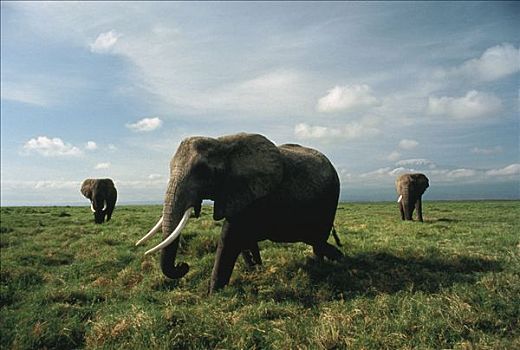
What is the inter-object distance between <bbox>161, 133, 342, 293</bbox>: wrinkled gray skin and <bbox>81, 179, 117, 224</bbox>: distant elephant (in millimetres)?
18204

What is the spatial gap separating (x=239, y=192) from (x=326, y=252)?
289 cm

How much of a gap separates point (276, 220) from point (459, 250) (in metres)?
5.42

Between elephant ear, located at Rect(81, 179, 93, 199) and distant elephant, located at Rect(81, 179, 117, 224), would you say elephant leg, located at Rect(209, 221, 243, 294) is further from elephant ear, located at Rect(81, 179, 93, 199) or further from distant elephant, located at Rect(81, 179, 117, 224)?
elephant ear, located at Rect(81, 179, 93, 199)

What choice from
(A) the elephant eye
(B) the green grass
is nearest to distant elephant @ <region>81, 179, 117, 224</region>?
(B) the green grass

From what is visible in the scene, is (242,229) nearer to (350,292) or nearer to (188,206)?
(188,206)

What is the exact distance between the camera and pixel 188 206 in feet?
21.7

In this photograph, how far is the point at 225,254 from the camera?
6.97 metres

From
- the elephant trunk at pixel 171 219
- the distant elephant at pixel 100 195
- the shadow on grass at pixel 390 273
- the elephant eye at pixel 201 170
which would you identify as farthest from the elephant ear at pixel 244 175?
the distant elephant at pixel 100 195

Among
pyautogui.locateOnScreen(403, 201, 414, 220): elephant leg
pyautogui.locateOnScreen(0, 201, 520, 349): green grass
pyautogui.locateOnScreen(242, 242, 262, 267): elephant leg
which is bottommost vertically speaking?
pyautogui.locateOnScreen(0, 201, 520, 349): green grass

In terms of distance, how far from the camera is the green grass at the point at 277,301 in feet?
16.3

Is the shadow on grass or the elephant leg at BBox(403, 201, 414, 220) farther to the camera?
the elephant leg at BBox(403, 201, 414, 220)

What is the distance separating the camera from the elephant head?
660 centimetres

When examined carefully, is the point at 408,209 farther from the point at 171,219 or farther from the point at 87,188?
the point at 87,188

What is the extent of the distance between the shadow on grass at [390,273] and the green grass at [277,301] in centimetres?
3
